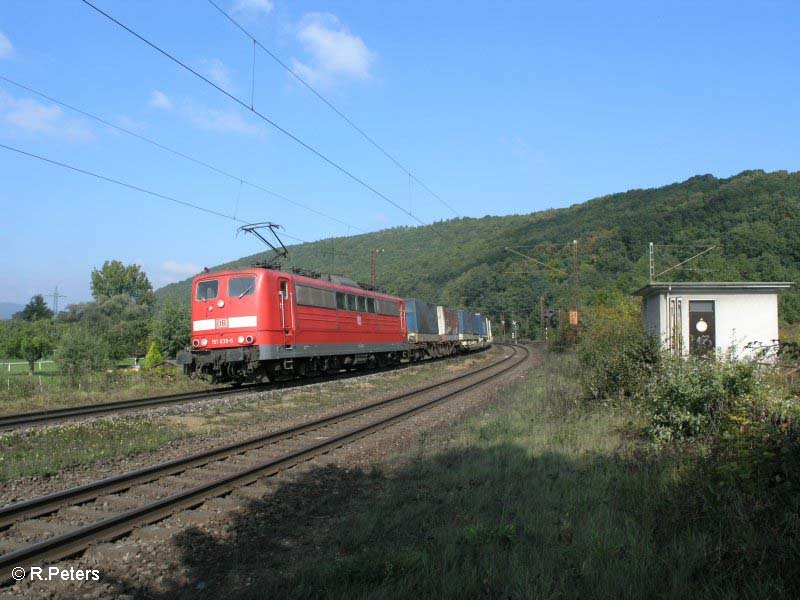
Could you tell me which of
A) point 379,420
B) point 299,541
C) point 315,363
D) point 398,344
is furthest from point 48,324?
point 299,541

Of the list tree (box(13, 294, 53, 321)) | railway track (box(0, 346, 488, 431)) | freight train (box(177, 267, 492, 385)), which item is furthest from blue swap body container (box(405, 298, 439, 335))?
tree (box(13, 294, 53, 321))

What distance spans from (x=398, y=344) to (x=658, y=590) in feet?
81.6

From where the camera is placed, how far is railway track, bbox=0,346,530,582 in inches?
200

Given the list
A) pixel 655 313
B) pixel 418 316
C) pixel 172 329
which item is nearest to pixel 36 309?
pixel 172 329

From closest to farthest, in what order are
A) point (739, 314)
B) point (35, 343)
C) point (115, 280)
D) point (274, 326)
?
point (274, 326) < point (739, 314) < point (35, 343) < point (115, 280)

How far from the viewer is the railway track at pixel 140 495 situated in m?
5.09

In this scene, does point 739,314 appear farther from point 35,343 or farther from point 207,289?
point 35,343

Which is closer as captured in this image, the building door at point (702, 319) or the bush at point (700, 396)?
the bush at point (700, 396)

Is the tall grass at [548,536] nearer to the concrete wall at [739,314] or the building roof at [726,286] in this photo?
the building roof at [726,286]

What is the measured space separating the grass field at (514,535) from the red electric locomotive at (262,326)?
9351 millimetres

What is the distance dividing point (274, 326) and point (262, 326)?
0.44 m

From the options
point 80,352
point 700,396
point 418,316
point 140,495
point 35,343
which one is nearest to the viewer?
point 140,495

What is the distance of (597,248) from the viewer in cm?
6775

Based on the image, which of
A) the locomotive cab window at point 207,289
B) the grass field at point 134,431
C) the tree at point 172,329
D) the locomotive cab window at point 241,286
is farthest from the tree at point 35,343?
the grass field at point 134,431
